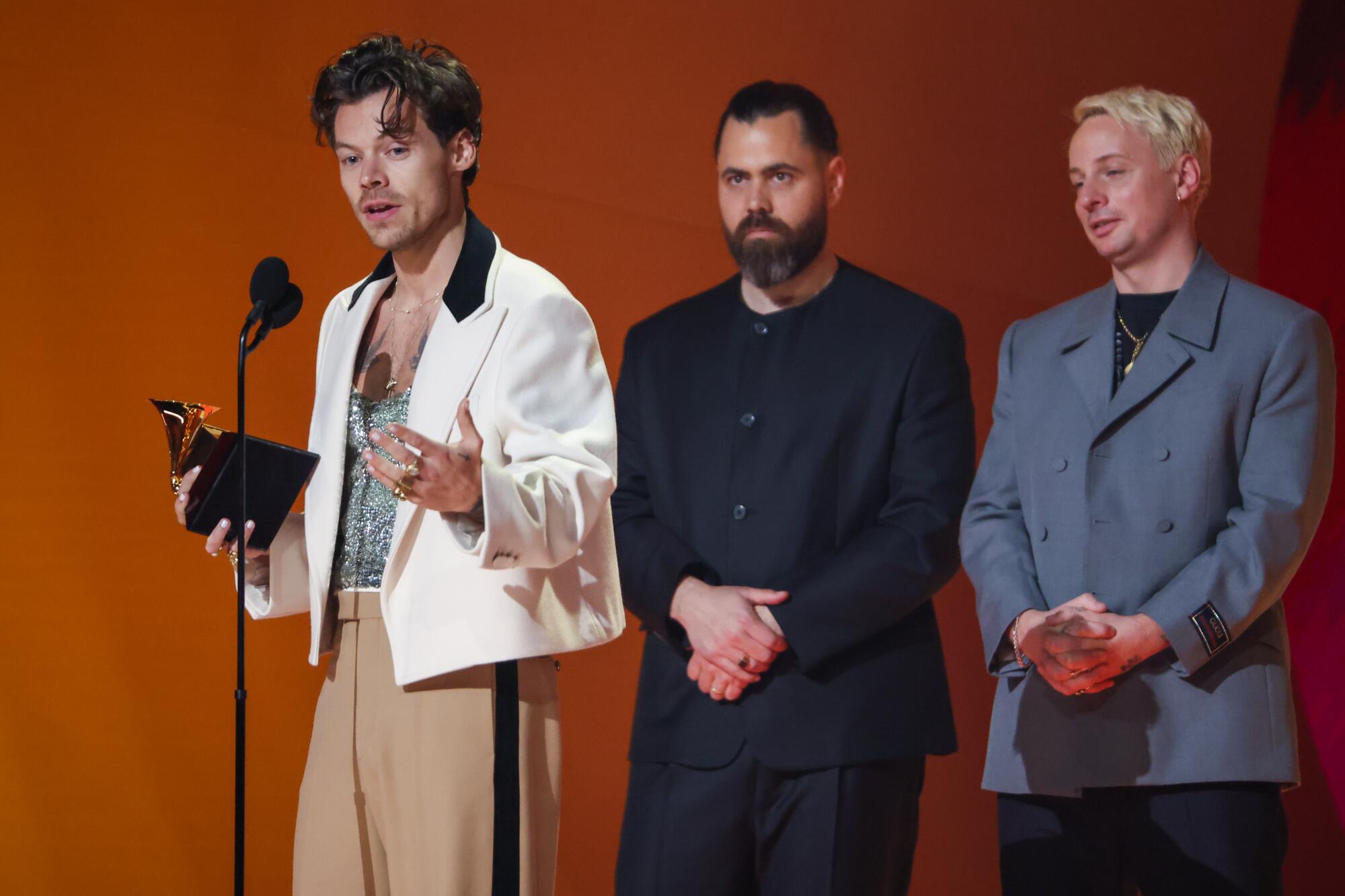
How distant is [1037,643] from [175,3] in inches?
102

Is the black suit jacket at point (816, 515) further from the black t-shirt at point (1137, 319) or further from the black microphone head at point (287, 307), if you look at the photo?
the black microphone head at point (287, 307)

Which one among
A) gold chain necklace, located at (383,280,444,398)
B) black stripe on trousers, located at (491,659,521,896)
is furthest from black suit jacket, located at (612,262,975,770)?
gold chain necklace, located at (383,280,444,398)

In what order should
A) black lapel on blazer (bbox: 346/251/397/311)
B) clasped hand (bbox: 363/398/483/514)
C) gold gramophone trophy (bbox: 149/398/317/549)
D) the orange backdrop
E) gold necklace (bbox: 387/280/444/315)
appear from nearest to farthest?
clasped hand (bbox: 363/398/483/514) < gold gramophone trophy (bbox: 149/398/317/549) < gold necklace (bbox: 387/280/444/315) < black lapel on blazer (bbox: 346/251/397/311) < the orange backdrop

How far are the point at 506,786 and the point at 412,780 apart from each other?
15cm

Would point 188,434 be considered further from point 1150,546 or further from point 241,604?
point 1150,546

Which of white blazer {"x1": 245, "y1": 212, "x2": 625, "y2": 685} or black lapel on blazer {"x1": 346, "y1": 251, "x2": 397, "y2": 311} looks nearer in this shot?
white blazer {"x1": 245, "y1": 212, "x2": 625, "y2": 685}

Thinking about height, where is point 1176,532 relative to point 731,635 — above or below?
above

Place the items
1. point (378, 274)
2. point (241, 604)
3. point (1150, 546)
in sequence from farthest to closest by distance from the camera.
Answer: point (378, 274), point (1150, 546), point (241, 604)

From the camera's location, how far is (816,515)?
8.00 feet

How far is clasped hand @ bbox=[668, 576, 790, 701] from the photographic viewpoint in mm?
2352

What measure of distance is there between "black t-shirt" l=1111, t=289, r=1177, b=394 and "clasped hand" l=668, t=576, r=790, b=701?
2.57ft

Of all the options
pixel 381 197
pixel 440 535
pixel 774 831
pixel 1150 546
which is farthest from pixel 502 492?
pixel 1150 546

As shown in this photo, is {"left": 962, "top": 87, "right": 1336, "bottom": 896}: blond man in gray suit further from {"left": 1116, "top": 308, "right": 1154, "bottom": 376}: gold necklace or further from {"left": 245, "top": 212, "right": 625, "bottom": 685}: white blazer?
{"left": 245, "top": 212, "right": 625, "bottom": 685}: white blazer

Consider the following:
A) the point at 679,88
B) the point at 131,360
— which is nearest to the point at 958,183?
the point at 679,88
